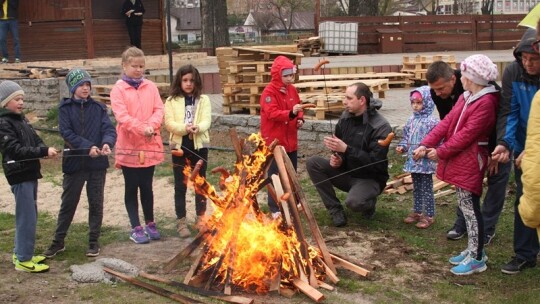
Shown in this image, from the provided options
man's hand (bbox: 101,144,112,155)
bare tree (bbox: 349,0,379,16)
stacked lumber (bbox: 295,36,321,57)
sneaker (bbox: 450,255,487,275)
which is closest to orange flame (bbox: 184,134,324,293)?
man's hand (bbox: 101,144,112,155)

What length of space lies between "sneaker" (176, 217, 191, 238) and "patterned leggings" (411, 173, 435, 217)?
96.5 inches

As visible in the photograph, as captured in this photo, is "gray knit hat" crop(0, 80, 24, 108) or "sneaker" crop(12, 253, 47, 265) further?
"sneaker" crop(12, 253, 47, 265)

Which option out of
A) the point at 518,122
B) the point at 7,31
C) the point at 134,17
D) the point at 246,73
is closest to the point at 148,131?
the point at 518,122

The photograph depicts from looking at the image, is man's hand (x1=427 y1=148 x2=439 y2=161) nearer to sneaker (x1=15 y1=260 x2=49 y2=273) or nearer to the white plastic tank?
sneaker (x1=15 y1=260 x2=49 y2=273)

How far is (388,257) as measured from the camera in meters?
6.27

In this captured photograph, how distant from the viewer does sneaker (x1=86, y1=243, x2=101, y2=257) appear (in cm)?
641

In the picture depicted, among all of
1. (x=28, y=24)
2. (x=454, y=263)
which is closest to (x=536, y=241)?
(x=454, y=263)

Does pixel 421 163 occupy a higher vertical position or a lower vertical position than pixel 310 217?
higher

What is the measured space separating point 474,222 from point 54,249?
381cm

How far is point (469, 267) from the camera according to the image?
5828mm

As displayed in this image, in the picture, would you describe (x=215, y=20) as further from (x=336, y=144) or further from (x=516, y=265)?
(x=516, y=265)

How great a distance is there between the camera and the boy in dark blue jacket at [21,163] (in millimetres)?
5844

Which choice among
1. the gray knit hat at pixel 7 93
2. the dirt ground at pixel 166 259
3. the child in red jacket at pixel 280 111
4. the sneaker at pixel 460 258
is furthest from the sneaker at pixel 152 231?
the sneaker at pixel 460 258

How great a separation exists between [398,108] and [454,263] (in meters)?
6.69
